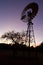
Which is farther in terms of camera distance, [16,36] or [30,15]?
[16,36]

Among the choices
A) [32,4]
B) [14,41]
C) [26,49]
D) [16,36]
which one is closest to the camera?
[32,4]

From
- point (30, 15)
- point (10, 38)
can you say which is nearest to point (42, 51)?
point (10, 38)

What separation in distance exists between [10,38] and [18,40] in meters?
2.76

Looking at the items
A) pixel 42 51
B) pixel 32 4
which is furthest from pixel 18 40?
pixel 32 4

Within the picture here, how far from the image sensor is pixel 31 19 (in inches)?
1185

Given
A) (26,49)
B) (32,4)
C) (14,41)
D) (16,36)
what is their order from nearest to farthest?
(32,4)
(26,49)
(14,41)
(16,36)

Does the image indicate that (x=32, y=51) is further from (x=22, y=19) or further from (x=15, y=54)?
(x=22, y=19)

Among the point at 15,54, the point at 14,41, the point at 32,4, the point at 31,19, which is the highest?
the point at 32,4

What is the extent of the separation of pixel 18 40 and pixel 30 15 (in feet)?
37.1

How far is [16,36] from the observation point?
1529 inches

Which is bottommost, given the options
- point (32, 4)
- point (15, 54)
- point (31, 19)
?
point (15, 54)

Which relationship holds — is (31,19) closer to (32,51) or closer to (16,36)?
(32,51)

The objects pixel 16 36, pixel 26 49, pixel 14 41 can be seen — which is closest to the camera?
pixel 26 49

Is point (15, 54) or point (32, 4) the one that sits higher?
point (32, 4)
